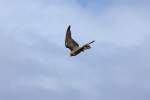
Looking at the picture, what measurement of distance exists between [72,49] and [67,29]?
98.7 inches

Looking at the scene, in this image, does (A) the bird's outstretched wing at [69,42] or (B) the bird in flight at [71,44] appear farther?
(A) the bird's outstretched wing at [69,42]

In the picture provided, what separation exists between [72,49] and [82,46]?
5.78ft

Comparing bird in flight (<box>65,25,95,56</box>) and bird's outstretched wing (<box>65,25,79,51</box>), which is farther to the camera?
bird's outstretched wing (<box>65,25,79,51</box>)

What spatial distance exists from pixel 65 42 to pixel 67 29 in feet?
5.33

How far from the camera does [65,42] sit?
46312 mm

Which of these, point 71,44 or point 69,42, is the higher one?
point 69,42

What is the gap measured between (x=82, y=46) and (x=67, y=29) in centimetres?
289

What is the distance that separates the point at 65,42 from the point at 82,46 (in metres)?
2.48

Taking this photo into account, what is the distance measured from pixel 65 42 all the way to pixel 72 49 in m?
1.21

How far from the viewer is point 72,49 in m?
46.2

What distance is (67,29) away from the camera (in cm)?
4594

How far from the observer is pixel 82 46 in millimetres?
45000
